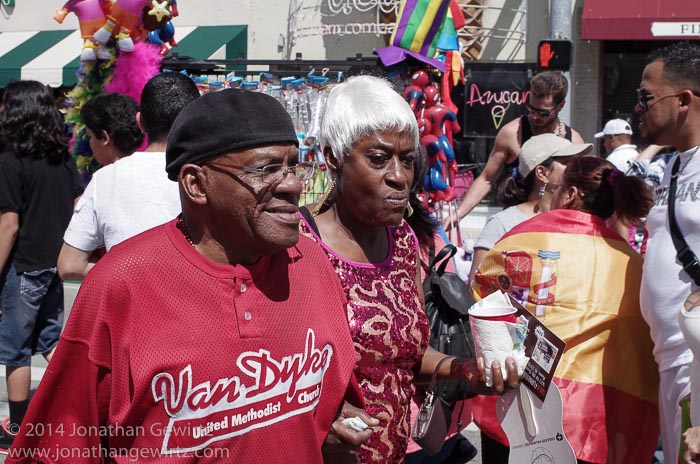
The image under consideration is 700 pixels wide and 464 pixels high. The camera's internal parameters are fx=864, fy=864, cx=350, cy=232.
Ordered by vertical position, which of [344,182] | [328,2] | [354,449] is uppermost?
[328,2]

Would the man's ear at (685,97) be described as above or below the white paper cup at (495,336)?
above

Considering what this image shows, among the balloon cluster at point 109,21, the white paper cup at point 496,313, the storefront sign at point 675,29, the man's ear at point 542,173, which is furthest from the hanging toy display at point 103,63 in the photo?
the storefront sign at point 675,29

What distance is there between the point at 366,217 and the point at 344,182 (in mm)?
123

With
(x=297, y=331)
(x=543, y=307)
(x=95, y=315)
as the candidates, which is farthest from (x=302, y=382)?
(x=543, y=307)

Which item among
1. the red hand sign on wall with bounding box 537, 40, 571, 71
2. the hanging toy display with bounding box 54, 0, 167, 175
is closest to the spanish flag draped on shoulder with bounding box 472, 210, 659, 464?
the hanging toy display with bounding box 54, 0, 167, 175

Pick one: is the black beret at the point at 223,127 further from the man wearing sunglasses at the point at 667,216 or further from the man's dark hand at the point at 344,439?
the man wearing sunglasses at the point at 667,216

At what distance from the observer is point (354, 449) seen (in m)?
2.05

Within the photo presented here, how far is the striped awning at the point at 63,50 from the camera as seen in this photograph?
13688 millimetres

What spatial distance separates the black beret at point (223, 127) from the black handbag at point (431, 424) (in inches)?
44.1

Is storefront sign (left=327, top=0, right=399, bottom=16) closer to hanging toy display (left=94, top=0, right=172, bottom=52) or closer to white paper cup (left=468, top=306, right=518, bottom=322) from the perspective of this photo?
hanging toy display (left=94, top=0, right=172, bottom=52)

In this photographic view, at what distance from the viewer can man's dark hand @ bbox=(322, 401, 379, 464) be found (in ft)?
6.64

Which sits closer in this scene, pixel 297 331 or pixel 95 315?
pixel 95 315

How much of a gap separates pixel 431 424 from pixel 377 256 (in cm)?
55

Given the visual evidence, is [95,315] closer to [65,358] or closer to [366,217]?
[65,358]
